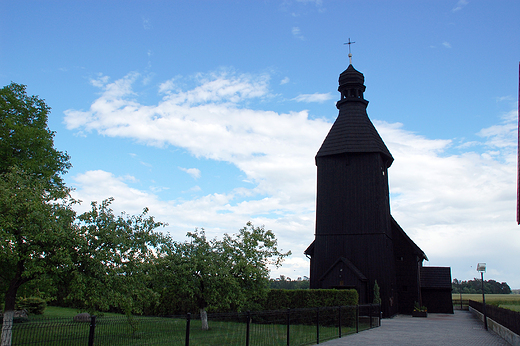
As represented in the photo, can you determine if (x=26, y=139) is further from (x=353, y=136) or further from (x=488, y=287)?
(x=488, y=287)

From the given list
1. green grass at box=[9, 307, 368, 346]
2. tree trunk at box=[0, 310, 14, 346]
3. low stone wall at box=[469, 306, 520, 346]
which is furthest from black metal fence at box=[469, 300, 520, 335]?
tree trunk at box=[0, 310, 14, 346]

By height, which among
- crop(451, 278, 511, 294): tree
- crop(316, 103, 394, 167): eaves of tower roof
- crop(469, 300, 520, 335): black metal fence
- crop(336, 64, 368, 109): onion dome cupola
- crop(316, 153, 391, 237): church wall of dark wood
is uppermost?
crop(336, 64, 368, 109): onion dome cupola

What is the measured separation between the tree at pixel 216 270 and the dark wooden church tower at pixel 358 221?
11.2 m

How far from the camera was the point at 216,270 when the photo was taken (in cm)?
1909

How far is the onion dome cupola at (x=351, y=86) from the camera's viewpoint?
119ft

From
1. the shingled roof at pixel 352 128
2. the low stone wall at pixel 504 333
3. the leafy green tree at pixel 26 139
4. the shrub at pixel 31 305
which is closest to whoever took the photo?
the low stone wall at pixel 504 333

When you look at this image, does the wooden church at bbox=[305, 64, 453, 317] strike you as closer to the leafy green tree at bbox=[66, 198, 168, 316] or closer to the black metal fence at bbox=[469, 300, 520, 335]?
the black metal fence at bbox=[469, 300, 520, 335]

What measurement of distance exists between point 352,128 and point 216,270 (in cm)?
2021

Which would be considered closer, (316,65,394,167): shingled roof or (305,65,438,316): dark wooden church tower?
(305,65,438,316): dark wooden church tower

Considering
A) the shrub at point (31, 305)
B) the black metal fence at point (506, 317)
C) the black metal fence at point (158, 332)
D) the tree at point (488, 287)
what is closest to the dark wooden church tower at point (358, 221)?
the black metal fence at point (506, 317)

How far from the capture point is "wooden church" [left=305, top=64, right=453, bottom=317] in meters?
30.6

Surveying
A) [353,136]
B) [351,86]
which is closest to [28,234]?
[353,136]

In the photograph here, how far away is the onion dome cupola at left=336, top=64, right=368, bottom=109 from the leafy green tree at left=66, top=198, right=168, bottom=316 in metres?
26.8

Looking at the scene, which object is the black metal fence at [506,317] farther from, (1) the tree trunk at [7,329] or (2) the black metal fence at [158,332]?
(1) the tree trunk at [7,329]
